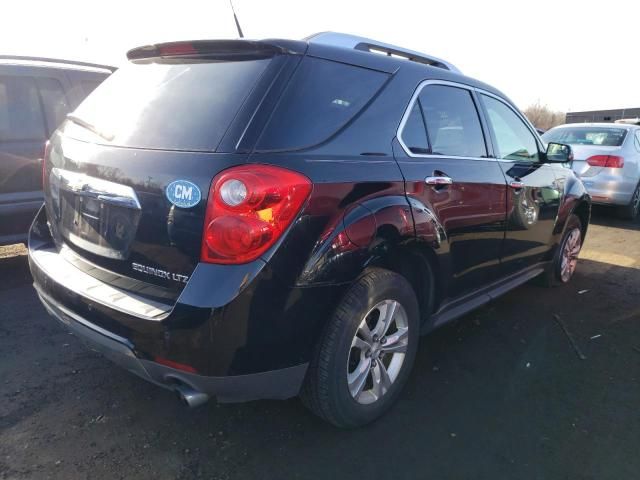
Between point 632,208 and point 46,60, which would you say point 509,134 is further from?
point 632,208

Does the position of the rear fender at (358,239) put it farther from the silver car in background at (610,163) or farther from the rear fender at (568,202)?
the silver car in background at (610,163)

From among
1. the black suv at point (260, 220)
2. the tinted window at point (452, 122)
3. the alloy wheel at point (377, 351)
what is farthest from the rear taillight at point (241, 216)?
the tinted window at point (452, 122)

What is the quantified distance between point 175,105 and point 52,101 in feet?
9.61

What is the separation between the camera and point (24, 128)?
432cm

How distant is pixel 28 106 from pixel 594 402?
15.8ft

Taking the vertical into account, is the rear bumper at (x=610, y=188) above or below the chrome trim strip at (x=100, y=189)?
below

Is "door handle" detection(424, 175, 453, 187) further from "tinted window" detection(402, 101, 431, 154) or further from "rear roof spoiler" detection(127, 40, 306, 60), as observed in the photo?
"rear roof spoiler" detection(127, 40, 306, 60)

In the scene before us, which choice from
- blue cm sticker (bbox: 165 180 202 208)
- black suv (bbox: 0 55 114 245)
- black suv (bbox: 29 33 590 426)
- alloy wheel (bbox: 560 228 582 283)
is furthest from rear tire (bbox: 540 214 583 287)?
black suv (bbox: 0 55 114 245)

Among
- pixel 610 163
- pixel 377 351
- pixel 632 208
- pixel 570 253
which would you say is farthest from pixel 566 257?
pixel 632 208

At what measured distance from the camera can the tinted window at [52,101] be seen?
4449 mm

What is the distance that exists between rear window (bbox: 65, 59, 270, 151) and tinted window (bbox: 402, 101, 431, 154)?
0.87m

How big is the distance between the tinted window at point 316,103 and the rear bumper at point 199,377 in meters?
0.92

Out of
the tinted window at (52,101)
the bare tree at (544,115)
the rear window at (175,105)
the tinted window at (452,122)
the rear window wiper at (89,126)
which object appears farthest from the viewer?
the bare tree at (544,115)

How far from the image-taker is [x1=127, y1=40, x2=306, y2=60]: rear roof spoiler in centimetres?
217
